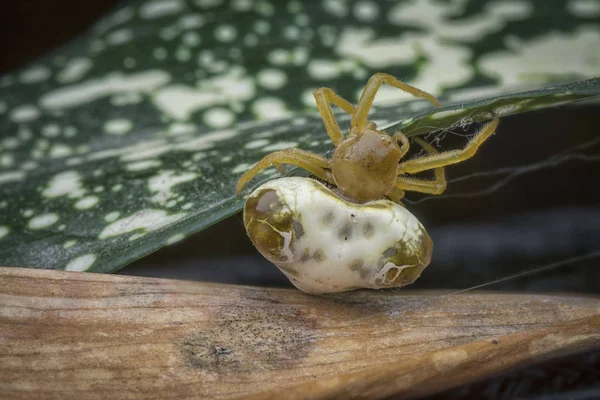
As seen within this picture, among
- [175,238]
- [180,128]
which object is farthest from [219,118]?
[175,238]

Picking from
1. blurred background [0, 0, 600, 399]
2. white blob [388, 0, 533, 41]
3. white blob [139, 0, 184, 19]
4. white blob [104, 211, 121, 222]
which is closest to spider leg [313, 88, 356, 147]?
blurred background [0, 0, 600, 399]

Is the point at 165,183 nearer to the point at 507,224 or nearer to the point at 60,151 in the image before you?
the point at 60,151

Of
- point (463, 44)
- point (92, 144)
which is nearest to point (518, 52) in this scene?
point (463, 44)

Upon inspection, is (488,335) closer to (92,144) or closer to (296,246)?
(296,246)

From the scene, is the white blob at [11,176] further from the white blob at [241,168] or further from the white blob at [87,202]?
the white blob at [241,168]

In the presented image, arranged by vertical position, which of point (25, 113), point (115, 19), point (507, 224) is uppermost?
point (115, 19)

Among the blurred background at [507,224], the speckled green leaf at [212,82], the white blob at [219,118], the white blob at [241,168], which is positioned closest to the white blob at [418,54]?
the speckled green leaf at [212,82]
